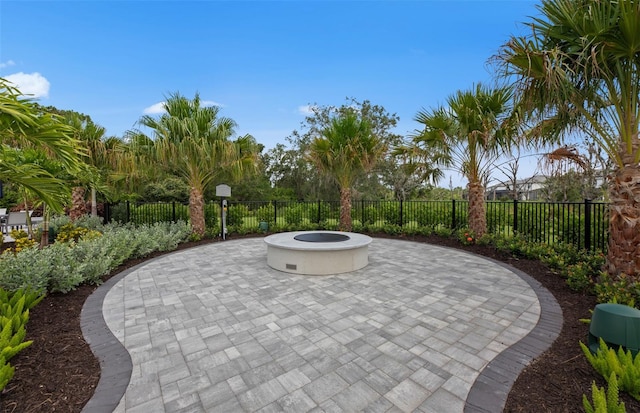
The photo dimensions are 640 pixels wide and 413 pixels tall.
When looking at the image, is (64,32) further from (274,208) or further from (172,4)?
(274,208)

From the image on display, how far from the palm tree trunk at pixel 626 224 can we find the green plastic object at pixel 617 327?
1.66m

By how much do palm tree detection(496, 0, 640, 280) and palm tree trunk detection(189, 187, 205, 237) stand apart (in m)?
8.59

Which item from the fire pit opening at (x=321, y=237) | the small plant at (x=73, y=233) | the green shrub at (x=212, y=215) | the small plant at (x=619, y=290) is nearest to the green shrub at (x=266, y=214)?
the green shrub at (x=212, y=215)

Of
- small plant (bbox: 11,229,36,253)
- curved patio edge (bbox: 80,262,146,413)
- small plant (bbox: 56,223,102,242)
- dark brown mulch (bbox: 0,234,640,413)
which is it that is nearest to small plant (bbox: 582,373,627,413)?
dark brown mulch (bbox: 0,234,640,413)

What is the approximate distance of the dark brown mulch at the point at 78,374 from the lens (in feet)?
6.37

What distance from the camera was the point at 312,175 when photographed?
23.1 metres

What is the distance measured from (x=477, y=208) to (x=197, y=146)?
8.19m

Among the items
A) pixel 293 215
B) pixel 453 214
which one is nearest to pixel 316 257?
pixel 453 214

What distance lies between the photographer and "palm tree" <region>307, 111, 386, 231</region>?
30.3ft

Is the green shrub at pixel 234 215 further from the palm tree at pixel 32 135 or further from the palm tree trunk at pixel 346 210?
the palm tree at pixel 32 135

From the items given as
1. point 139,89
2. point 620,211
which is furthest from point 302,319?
point 139,89

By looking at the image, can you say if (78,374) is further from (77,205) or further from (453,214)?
(453,214)

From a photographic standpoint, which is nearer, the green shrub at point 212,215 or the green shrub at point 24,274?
the green shrub at point 24,274

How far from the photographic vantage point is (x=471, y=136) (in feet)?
22.8
